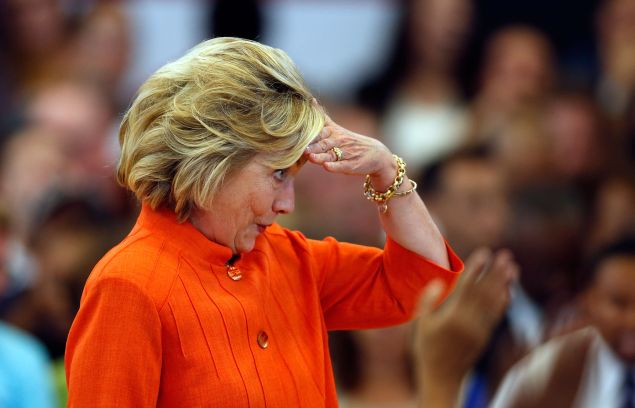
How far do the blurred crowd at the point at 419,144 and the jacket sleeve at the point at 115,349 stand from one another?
2463 millimetres

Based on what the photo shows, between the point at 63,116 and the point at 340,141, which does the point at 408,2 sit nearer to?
the point at 63,116

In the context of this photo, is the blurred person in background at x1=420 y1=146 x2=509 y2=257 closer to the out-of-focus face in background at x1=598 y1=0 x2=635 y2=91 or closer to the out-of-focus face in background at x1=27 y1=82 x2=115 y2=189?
the out-of-focus face in background at x1=598 y1=0 x2=635 y2=91

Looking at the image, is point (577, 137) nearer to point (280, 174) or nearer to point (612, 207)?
point (612, 207)

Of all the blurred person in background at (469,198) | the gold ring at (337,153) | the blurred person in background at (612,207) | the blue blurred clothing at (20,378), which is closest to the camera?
the gold ring at (337,153)

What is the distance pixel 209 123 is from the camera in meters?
1.99

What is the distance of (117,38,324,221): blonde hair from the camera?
1.99m

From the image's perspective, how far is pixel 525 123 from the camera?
5707mm

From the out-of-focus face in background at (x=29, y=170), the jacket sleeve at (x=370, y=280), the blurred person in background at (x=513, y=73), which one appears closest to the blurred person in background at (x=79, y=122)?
the out-of-focus face in background at (x=29, y=170)

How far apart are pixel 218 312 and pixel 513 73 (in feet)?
13.8

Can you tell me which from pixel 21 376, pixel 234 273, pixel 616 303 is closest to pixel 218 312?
pixel 234 273

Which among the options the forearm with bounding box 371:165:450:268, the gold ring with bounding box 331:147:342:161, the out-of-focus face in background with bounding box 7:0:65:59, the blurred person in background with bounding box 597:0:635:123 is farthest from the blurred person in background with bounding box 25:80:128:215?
the gold ring with bounding box 331:147:342:161

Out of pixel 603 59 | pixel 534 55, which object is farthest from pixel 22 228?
pixel 603 59

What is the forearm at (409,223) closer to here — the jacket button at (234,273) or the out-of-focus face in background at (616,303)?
the jacket button at (234,273)

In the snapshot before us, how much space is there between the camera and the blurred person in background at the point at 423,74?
19.4 feet
